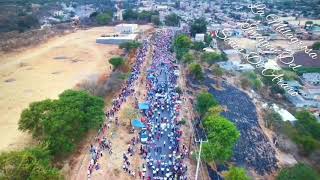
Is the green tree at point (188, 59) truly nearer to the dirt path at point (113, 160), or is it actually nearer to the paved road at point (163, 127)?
the paved road at point (163, 127)

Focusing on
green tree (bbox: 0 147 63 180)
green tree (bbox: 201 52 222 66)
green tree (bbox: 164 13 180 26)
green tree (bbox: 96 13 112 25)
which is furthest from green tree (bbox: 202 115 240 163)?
green tree (bbox: 96 13 112 25)

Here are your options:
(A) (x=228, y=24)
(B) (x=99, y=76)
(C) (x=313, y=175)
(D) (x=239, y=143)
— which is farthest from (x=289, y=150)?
(A) (x=228, y=24)

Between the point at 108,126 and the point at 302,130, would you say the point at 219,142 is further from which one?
the point at 108,126

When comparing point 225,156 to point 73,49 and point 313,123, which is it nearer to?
point 313,123

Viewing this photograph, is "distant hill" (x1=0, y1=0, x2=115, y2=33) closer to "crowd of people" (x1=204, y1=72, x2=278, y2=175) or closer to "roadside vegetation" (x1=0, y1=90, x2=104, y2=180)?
"crowd of people" (x1=204, y1=72, x2=278, y2=175)

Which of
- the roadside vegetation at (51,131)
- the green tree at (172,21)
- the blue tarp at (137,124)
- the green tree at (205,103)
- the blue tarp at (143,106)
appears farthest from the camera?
the green tree at (172,21)

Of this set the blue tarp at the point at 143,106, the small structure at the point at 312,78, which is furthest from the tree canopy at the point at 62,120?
the small structure at the point at 312,78

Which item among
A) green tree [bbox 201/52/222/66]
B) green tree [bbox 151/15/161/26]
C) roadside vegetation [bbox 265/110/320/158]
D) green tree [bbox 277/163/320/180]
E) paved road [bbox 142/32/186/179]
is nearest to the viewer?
green tree [bbox 277/163/320/180]

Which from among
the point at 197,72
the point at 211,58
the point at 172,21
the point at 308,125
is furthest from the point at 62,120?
the point at 172,21
